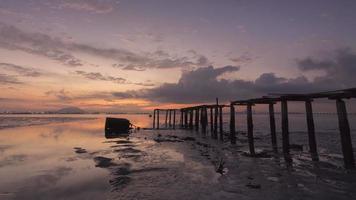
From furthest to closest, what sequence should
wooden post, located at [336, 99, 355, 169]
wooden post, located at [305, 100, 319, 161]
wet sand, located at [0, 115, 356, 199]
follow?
wooden post, located at [305, 100, 319, 161], wooden post, located at [336, 99, 355, 169], wet sand, located at [0, 115, 356, 199]

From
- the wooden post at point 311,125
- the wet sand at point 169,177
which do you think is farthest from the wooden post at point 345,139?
the wooden post at point 311,125

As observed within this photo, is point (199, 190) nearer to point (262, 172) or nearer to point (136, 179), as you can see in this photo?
point (136, 179)

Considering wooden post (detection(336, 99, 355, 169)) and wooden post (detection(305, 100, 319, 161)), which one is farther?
wooden post (detection(305, 100, 319, 161))

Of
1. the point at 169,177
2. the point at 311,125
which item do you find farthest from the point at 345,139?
the point at 169,177

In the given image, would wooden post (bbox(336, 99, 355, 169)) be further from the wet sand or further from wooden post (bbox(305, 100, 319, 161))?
wooden post (bbox(305, 100, 319, 161))

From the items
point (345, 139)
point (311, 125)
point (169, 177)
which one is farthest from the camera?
point (311, 125)

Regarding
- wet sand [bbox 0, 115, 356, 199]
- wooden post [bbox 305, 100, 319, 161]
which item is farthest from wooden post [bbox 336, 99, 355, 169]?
wooden post [bbox 305, 100, 319, 161]

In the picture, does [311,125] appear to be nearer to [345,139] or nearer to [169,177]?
[345,139]

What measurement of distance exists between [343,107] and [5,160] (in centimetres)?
1619

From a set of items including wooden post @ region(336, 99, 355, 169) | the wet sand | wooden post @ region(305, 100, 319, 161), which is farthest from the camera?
wooden post @ region(305, 100, 319, 161)

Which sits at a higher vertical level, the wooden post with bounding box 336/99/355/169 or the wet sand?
the wooden post with bounding box 336/99/355/169

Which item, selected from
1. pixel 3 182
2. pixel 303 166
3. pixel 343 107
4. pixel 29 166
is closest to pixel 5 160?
pixel 29 166

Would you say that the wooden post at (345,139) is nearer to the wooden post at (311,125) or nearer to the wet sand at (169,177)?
the wet sand at (169,177)

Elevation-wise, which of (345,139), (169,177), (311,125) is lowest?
(169,177)
